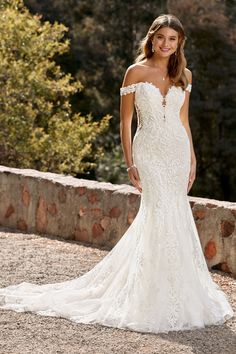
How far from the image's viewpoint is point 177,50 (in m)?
5.07

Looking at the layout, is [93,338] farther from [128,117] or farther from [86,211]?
[86,211]

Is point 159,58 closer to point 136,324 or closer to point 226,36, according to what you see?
point 136,324

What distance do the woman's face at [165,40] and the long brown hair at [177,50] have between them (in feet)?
0.07

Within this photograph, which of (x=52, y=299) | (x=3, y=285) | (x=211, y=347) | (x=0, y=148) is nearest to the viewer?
(x=211, y=347)

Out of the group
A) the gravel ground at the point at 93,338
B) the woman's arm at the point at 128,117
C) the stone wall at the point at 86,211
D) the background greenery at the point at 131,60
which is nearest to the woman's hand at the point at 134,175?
the woman's arm at the point at 128,117

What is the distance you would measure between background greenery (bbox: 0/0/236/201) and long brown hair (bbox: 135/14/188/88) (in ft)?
44.5

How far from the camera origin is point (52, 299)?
5273 mm

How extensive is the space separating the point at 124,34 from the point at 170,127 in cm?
1824

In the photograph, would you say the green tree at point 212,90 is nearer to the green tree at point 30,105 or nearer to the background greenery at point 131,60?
the background greenery at point 131,60

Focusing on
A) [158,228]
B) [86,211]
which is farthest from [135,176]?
[86,211]

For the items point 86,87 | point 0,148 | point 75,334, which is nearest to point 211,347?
point 75,334

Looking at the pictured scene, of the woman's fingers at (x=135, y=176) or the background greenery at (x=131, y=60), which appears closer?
the woman's fingers at (x=135, y=176)

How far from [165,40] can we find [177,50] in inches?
4.7

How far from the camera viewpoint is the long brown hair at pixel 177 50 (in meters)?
4.99
